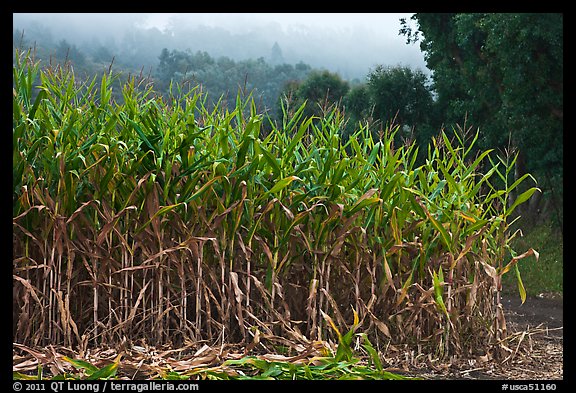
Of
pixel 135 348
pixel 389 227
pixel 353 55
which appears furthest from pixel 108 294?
pixel 353 55

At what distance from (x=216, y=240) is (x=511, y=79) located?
9328 millimetres

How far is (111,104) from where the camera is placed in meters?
4.07

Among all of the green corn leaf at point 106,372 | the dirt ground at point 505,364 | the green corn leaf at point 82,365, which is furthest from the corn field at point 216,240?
the green corn leaf at point 106,372

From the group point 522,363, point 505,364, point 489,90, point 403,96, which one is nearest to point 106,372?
point 505,364

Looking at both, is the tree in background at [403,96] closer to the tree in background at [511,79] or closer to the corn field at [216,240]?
the tree in background at [511,79]

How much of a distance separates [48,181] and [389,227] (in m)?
2.01

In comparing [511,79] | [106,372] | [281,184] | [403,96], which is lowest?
[106,372]

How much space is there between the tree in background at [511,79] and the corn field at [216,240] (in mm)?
6219

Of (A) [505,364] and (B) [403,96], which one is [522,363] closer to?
(A) [505,364]

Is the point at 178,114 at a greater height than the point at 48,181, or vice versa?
the point at 178,114

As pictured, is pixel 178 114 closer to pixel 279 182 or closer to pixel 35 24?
pixel 279 182

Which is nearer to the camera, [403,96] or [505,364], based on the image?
[505,364]

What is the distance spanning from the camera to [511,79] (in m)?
11.5

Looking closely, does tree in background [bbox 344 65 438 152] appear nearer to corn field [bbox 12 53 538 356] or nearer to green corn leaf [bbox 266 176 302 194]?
corn field [bbox 12 53 538 356]
